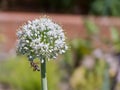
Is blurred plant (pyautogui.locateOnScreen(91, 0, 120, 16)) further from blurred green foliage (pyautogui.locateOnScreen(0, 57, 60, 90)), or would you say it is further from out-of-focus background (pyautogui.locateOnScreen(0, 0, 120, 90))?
blurred green foliage (pyautogui.locateOnScreen(0, 57, 60, 90))

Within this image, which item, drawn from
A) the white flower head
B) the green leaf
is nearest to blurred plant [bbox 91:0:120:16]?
the green leaf

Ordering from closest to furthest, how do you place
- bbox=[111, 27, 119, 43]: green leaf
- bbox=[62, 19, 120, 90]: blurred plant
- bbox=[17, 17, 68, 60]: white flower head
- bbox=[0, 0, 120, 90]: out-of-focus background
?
bbox=[17, 17, 68, 60]: white flower head
bbox=[0, 0, 120, 90]: out-of-focus background
bbox=[62, 19, 120, 90]: blurred plant
bbox=[111, 27, 119, 43]: green leaf

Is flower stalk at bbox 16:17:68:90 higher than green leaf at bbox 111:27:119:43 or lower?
higher

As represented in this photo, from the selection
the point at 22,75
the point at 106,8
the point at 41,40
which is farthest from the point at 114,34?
the point at 41,40

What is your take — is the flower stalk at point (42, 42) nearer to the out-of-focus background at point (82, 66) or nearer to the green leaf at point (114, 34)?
the out-of-focus background at point (82, 66)

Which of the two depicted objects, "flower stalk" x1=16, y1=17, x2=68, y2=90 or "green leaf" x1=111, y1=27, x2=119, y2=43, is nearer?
"flower stalk" x1=16, y1=17, x2=68, y2=90

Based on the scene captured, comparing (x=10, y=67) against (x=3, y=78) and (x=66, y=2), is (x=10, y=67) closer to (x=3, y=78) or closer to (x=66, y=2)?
(x=3, y=78)

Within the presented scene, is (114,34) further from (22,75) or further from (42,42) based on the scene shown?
(42,42)
